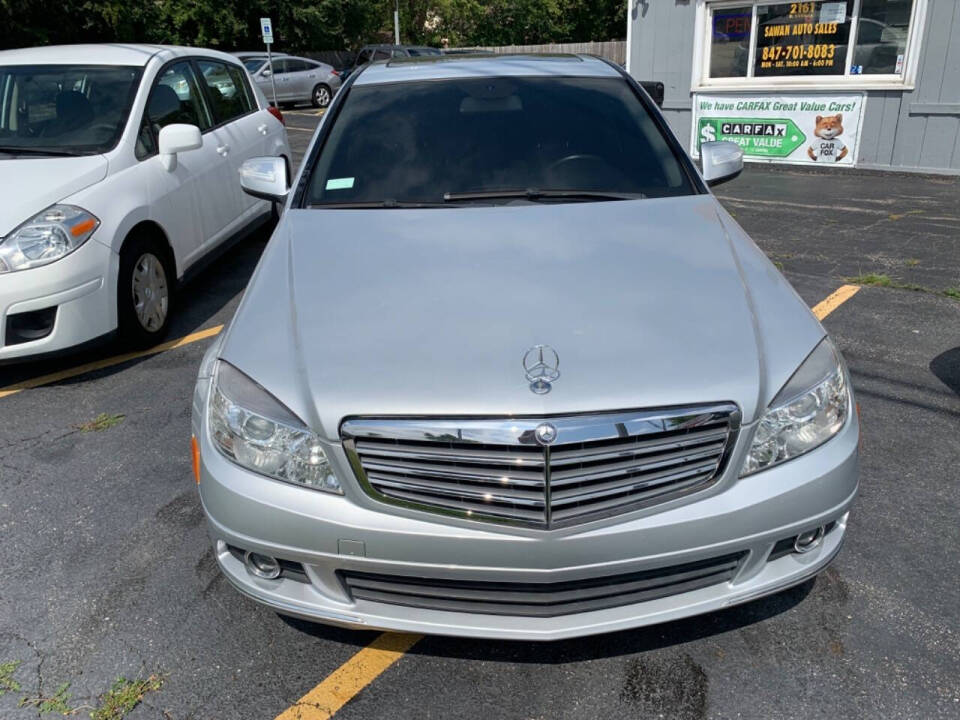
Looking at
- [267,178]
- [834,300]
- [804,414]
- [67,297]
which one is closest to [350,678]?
[804,414]

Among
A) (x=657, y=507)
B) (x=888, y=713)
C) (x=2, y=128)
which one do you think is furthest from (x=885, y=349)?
(x=2, y=128)

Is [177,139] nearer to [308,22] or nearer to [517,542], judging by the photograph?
[517,542]

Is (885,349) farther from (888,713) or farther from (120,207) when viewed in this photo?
(120,207)

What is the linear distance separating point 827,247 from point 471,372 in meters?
5.85

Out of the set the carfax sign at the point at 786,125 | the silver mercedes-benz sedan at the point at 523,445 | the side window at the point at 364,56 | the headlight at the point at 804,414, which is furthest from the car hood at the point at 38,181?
the side window at the point at 364,56

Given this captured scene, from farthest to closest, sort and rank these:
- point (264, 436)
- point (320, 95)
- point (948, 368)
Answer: point (320, 95), point (948, 368), point (264, 436)

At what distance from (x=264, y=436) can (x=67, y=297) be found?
8.40ft

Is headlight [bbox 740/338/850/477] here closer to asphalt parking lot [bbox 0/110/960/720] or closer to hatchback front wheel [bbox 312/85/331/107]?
asphalt parking lot [bbox 0/110/960/720]

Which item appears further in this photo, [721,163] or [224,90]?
[224,90]

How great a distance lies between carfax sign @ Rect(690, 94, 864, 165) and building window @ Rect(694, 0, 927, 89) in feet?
0.70

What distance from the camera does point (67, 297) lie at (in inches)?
161

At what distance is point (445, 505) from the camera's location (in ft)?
6.66

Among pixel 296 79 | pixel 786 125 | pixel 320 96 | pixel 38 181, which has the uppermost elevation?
pixel 38 181

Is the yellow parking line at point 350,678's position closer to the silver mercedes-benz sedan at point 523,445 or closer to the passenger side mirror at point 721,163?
the silver mercedes-benz sedan at point 523,445
